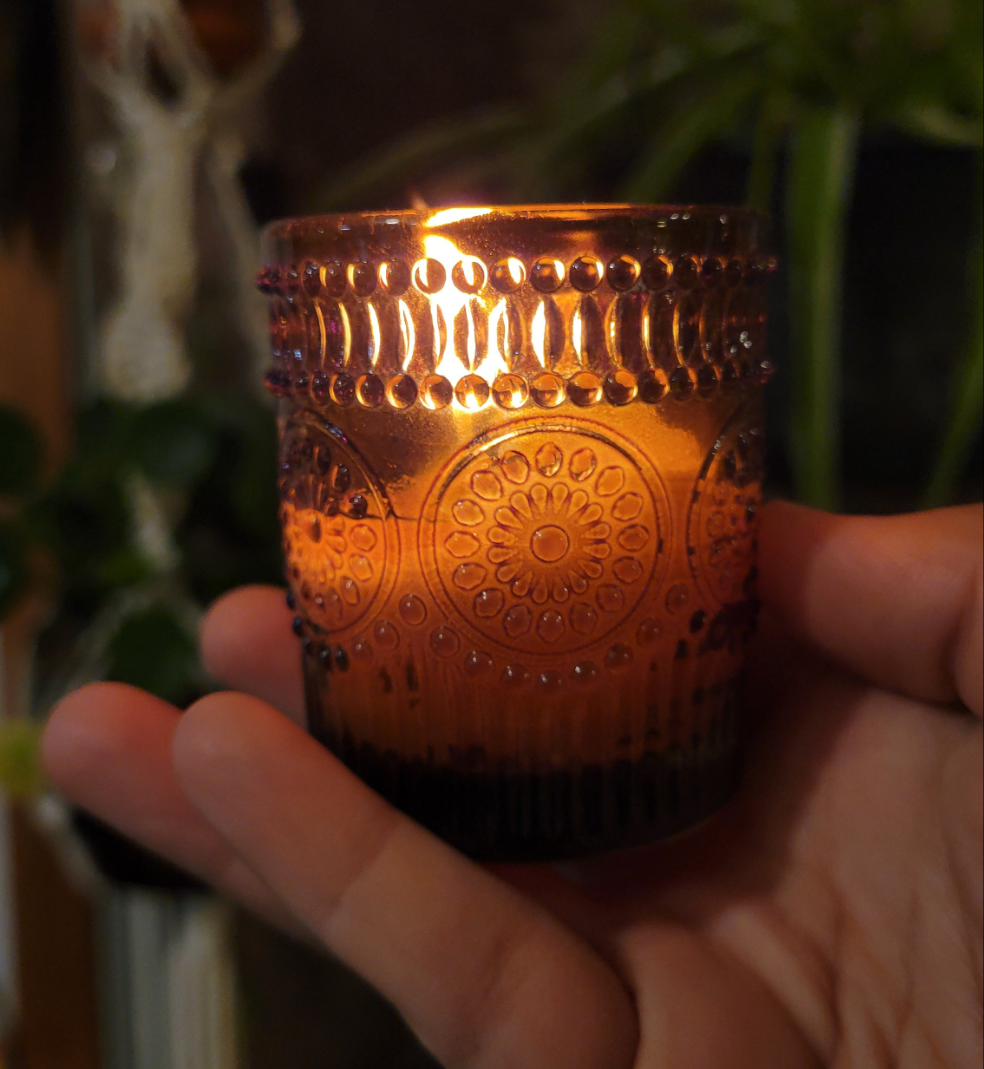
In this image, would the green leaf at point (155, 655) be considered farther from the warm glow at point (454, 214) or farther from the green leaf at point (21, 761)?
the warm glow at point (454, 214)

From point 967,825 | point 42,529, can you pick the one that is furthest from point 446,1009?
point 42,529

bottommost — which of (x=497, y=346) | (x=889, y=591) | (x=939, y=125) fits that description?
(x=889, y=591)

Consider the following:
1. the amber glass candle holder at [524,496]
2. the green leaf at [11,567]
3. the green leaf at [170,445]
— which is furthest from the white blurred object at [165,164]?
the amber glass candle holder at [524,496]

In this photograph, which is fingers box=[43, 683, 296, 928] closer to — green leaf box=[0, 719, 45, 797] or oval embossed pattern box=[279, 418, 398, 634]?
oval embossed pattern box=[279, 418, 398, 634]

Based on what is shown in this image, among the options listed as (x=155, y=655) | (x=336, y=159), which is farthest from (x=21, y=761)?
(x=336, y=159)

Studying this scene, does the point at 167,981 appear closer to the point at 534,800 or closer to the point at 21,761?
the point at 21,761

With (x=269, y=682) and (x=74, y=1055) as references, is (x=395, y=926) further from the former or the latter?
(x=74, y=1055)

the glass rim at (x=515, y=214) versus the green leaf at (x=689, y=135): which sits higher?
the green leaf at (x=689, y=135)
